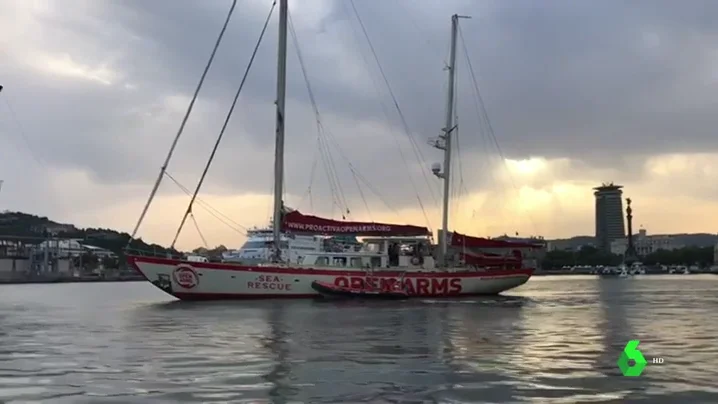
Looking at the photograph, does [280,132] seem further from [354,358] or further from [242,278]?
[354,358]

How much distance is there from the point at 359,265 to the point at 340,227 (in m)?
2.35

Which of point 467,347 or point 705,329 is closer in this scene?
point 467,347

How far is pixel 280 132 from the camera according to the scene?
41.6 m

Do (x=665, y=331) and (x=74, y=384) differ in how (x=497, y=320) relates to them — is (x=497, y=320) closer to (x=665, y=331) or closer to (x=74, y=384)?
(x=665, y=331)

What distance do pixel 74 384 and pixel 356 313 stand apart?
759 inches

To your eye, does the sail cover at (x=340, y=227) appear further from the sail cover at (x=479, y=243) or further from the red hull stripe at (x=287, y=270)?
the sail cover at (x=479, y=243)

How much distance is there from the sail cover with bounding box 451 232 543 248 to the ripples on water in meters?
18.7

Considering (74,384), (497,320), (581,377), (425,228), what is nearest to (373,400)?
(581,377)

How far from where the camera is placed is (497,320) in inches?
1101

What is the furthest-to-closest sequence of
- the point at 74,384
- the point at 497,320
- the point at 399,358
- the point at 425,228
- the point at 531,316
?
the point at 425,228, the point at 531,316, the point at 497,320, the point at 399,358, the point at 74,384
